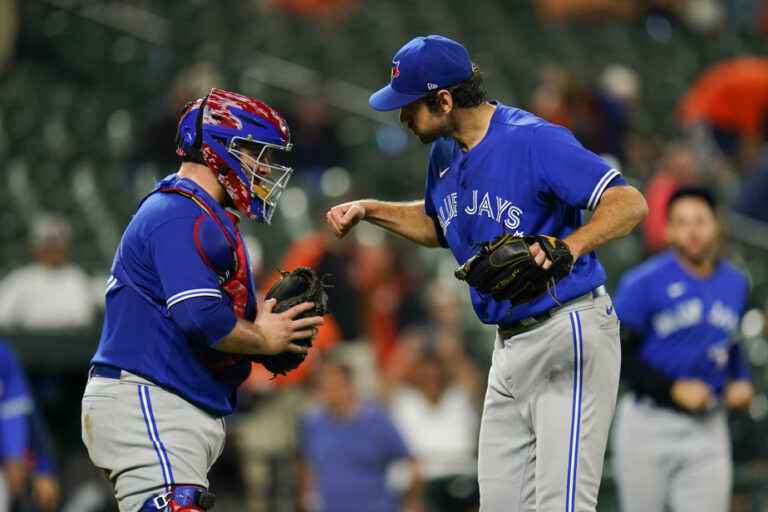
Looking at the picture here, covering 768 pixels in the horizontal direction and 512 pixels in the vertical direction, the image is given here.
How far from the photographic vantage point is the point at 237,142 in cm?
455

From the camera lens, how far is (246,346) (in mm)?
4438

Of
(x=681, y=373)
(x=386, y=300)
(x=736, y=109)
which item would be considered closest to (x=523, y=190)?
(x=681, y=373)

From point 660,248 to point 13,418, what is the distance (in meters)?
3.92

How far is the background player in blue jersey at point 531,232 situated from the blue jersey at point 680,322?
1720 millimetres

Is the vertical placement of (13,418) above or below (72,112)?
below

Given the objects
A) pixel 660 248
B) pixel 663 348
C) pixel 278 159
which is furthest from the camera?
pixel 278 159

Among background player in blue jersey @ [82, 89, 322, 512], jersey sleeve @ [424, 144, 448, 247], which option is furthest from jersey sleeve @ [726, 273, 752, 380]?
background player in blue jersey @ [82, 89, 322, 512]

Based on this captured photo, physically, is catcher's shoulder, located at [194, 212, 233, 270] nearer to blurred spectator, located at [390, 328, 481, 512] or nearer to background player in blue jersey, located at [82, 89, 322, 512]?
background player in blue jersey, located at [82, 89, 322, 512]

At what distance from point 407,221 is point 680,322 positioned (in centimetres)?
179

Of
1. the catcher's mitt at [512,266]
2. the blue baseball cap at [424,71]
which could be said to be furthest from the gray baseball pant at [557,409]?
the blue baseball cap at [424,71]

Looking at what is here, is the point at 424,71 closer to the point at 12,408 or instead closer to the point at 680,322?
the point at 680,322

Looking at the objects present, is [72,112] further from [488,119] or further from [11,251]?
[488,119]

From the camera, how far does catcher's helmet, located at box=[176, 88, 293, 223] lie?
4.54 m

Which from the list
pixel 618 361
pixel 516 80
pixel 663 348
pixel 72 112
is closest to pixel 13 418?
pixel 663 348
